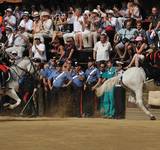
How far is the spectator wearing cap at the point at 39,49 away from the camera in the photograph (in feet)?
64.4

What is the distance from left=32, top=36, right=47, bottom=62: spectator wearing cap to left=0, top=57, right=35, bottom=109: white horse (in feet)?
5.10

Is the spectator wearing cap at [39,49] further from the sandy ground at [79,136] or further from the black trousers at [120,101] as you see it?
the sandy ground at [79,136]

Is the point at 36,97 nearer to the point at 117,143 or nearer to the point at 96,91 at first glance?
the point at 96,91

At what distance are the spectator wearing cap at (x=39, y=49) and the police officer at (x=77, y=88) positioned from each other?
2069 millimetres

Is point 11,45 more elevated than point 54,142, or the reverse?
point 11,45

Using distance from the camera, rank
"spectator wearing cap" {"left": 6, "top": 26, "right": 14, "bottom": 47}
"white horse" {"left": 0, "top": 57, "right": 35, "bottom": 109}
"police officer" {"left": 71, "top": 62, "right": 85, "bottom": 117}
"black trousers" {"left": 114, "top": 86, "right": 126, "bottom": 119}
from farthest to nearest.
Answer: "spectator wearing cap" {"left": 6, "top": 26, "right": 14, "bottom": 47}
"police officer" {"left": 71, "top": 62, "right": 85, "bottom": 117}
"white horse" {"left": 0, "top": 57, "right": 35, "bottom": 109}
"black trousers" {"left": 114, "top": 86, "right": 126, "bottom": 119}

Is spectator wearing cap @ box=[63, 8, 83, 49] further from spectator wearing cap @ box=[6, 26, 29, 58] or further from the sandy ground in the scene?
the sandy ground

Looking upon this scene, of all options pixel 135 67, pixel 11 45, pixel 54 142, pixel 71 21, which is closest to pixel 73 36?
pixel 71 21

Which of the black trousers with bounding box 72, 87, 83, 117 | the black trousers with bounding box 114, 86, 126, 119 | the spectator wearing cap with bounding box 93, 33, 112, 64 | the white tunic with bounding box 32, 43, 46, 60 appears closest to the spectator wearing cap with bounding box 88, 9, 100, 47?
the spectator wearing cap with bounding box 93, 33, 112, 64

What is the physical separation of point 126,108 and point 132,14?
390 cm

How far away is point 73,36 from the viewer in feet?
65.3

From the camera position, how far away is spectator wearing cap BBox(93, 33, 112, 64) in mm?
18234

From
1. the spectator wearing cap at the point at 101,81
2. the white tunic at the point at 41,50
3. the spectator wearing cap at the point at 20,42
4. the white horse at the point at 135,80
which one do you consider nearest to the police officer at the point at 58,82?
the spectator wearing cap at the point at 101,81

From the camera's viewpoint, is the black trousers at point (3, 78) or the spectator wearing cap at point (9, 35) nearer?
the black trousers at point (3, 78)
